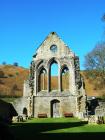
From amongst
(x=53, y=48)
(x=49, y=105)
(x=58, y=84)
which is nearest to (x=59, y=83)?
(x=58, y=84)

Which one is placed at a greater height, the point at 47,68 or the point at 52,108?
the point at 47,68

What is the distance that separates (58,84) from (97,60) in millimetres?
7793

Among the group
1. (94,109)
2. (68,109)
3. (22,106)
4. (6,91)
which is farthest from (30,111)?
(6,91)

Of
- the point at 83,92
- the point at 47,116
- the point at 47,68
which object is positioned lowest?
the point at 47,116

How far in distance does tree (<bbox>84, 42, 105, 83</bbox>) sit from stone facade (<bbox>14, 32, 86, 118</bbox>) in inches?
136

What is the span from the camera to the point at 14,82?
92750 millimetres

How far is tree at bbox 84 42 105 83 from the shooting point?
151 feet

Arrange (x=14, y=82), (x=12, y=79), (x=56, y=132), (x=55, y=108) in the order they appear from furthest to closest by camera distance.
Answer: (x=12, y=79)
(x=14, y=82)
(x=55, y=108)
(x=56, y=132)

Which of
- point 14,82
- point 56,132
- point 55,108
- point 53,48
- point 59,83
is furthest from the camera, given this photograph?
point 14,82

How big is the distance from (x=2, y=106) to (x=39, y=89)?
7.96 m

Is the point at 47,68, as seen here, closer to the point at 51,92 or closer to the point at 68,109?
the point at 51,92

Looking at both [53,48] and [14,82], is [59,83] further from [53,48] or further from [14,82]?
[14,82]

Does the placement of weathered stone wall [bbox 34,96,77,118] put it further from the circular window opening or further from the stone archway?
the circular window opening

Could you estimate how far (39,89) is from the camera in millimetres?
45000
